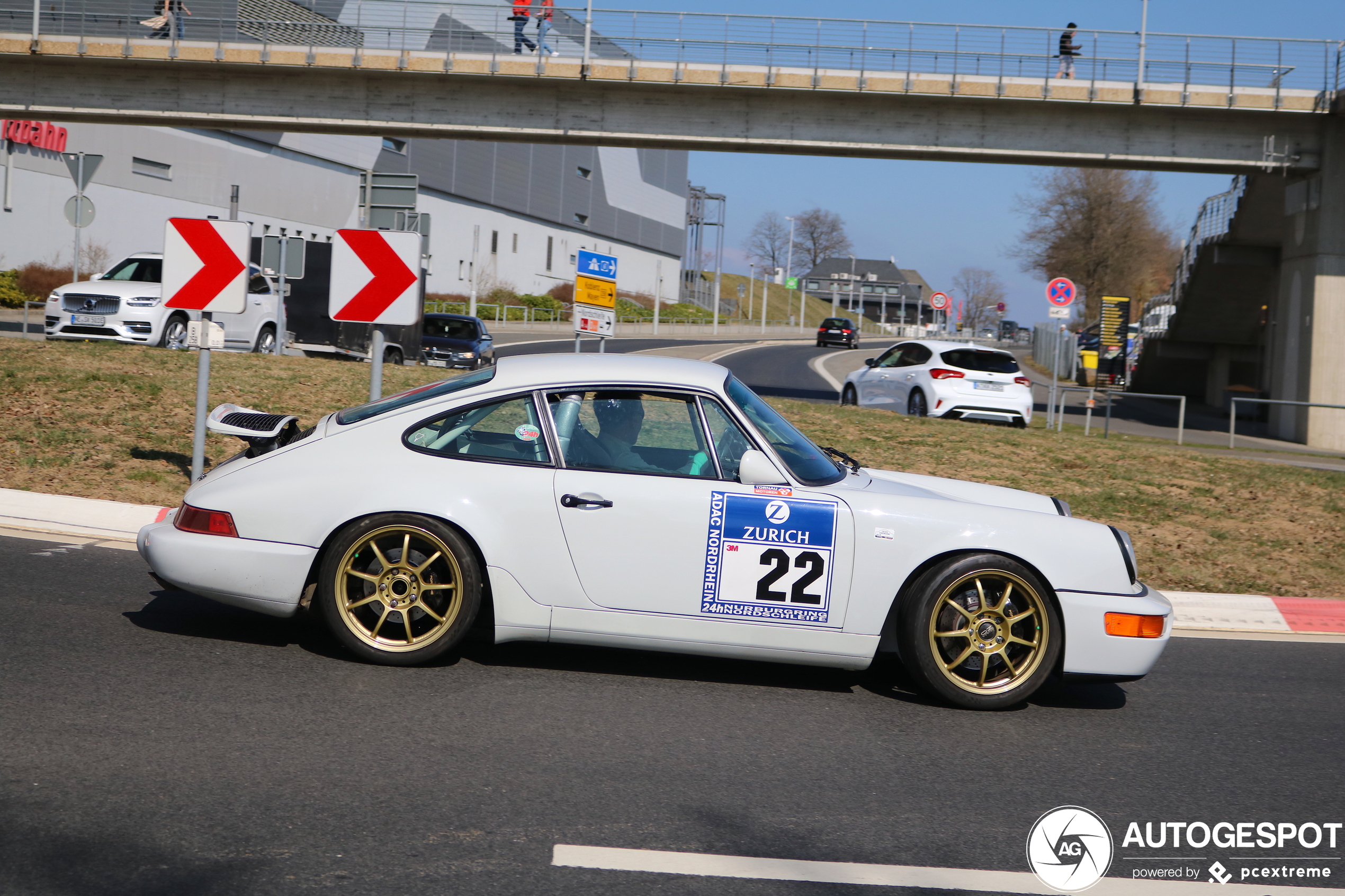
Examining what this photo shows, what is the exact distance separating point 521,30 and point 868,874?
96.6ft

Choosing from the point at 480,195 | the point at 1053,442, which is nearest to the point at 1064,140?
the point at 1053,442

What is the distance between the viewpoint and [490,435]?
5.46m

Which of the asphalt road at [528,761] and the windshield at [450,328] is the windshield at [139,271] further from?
the asphalt road at [528,761]

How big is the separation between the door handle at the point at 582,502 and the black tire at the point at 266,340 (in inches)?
655

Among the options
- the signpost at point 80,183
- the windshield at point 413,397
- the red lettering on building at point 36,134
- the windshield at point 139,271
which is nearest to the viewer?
the windshield at point 413,397

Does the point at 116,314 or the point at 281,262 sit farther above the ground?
the point at 281,262

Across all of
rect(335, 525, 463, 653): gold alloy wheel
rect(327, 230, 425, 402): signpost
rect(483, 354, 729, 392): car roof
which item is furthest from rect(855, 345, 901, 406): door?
rect(335, 525, 463, 653): gold alloy wheel

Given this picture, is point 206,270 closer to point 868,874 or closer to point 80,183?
point 868,874

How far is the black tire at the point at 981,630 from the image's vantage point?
5.21 m

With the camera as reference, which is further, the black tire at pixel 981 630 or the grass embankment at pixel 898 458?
the grass embankment at pixel 898 458

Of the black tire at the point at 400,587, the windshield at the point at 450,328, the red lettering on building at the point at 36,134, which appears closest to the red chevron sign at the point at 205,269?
the black tire at the point at 400,587

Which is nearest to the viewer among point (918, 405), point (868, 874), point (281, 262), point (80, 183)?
point (868, 874)

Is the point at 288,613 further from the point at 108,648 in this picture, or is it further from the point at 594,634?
the point at 594,634

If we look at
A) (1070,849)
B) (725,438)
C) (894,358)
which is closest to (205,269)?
(725,438)
